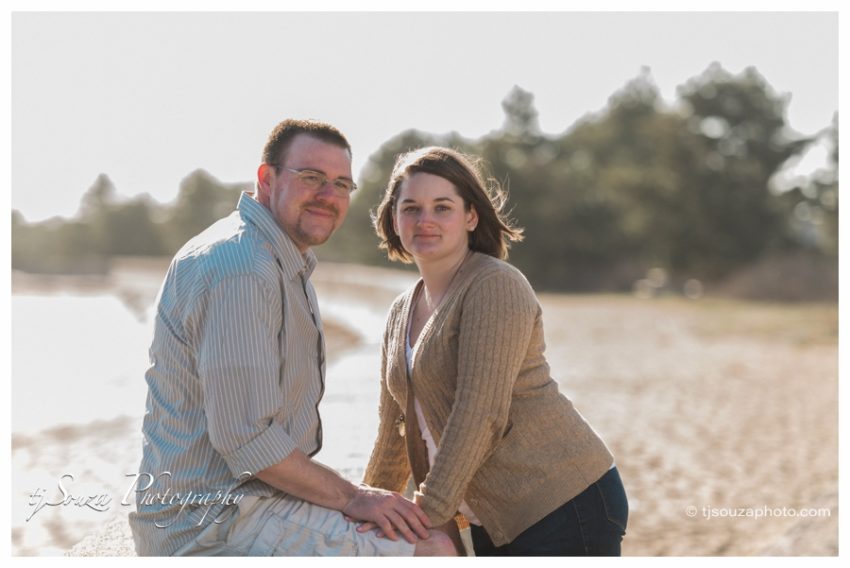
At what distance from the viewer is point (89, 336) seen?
22.3 meters

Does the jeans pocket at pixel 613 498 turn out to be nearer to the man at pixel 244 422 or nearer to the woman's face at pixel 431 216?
the man at pixel 244 422

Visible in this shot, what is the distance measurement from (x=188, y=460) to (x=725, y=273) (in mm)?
33351

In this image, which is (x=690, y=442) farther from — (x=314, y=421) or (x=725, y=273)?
(x=725, y=273)

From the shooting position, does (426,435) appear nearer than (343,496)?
No

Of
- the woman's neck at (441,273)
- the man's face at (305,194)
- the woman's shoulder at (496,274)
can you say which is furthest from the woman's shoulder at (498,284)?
the man's face at (305,194)

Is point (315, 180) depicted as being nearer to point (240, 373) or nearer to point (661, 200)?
point (240, 373)

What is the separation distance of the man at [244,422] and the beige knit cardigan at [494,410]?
0.22m

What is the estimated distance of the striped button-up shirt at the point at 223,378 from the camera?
7.70 ft

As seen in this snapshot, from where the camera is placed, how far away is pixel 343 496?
8.42 feet

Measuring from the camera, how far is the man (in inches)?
92.6

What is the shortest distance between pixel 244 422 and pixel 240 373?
5.2 inches

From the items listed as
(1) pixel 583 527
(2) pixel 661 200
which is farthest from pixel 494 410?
(2) pixel 661 200

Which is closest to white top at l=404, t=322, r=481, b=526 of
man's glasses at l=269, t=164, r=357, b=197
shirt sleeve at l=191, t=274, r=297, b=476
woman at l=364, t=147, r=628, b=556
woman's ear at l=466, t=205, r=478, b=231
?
woman at l=364, t=147, r=628, b=556
